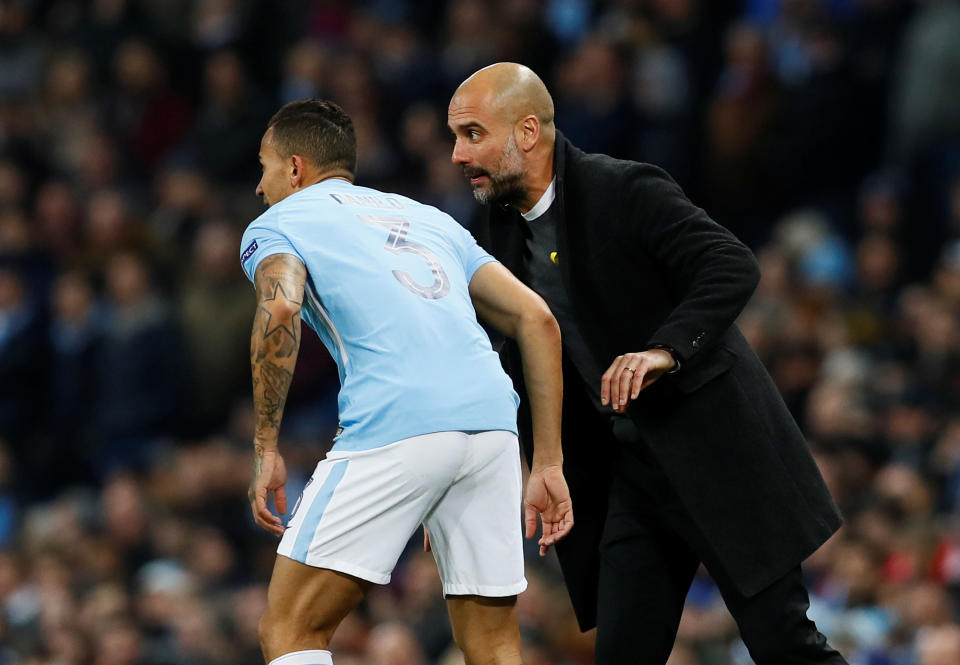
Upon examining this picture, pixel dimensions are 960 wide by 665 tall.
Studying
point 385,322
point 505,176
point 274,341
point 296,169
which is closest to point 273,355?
point 274,341

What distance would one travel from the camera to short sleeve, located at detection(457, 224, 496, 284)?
4715mm

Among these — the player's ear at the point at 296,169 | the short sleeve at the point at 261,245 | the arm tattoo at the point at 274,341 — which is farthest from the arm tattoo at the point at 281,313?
the player's ear at the point at 296,169

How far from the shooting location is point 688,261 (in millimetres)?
4582

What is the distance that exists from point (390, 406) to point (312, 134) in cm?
90

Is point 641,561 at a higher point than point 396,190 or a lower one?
higher

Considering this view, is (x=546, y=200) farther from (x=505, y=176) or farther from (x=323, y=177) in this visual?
(x=323, y=177)

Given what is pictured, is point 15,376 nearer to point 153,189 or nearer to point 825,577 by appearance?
point 153,189

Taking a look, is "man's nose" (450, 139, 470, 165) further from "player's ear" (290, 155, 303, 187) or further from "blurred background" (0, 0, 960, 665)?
"blurred background" (0, 0, 960, 665)

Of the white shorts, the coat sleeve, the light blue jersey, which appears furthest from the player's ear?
the coat sleeve

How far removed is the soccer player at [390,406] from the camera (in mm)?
4293

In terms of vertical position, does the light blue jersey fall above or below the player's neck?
below

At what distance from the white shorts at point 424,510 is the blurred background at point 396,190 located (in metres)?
2.97

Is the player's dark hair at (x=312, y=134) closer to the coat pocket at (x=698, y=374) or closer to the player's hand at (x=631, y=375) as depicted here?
the player's hand at (x=631, y=375)

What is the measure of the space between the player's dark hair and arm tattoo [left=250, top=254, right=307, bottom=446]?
51cm
